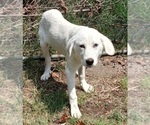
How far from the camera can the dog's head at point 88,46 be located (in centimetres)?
308

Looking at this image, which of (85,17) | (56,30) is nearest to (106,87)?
(56,30)

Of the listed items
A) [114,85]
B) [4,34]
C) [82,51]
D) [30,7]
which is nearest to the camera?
[82,51]

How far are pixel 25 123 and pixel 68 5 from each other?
1.72 metres

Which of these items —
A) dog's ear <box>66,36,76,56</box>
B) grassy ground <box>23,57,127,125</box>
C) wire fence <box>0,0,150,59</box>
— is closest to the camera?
dog's ear <box>66,36,76,56</box>

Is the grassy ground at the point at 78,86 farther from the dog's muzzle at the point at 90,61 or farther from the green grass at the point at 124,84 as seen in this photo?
the dog's muzzle at the point at 90,61

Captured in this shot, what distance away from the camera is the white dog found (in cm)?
310

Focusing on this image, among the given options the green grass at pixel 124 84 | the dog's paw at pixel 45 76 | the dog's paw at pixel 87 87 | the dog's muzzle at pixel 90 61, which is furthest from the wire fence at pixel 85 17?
the dog's muzzle at pixel 90 61

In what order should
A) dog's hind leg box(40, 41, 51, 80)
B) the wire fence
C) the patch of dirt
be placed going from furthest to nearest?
the wire fence
dog's hind leg box(40, 41, 51, 80)
the patch of dirt

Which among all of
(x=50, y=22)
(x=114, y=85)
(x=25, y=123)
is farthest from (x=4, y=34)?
(x=114, y=85)

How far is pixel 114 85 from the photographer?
3822 millimetres

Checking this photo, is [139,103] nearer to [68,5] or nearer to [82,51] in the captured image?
[82,51]

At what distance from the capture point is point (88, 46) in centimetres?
310

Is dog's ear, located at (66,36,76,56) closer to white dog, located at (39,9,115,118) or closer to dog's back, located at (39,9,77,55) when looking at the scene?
white dog, located at (39,9,115,118)

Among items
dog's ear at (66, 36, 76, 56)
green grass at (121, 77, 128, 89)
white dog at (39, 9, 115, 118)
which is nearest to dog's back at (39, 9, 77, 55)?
white dog at (39, 9, 115, 118)
